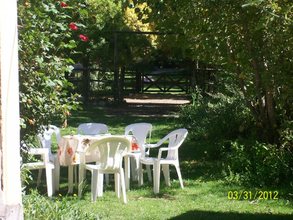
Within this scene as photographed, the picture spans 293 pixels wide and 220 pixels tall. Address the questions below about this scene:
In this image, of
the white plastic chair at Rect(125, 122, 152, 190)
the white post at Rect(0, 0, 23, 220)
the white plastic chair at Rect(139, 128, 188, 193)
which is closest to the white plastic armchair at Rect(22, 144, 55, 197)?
the white plastic chair at Rect(125, 122, 152, 190)

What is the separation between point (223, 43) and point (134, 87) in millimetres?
15209

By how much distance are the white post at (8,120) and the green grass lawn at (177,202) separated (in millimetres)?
933

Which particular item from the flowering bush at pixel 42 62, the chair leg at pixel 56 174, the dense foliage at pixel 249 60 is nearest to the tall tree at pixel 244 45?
the dense foliage at pixel 249 60

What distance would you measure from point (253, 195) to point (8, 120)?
15.1 ft

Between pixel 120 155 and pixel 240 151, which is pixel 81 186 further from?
pixel 240 151

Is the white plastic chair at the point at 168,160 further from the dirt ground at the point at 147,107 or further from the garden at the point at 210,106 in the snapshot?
the dirt ground at the point at 147,107

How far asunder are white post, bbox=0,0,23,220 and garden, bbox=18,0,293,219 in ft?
3.15

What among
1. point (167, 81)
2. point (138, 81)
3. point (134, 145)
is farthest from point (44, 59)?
point (167, 81)

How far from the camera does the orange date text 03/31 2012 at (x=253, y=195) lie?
837cm

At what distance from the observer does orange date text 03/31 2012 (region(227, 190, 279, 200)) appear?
329 inches

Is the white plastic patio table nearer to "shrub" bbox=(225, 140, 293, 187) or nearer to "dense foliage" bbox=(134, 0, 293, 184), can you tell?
"shrub" bbox=(225, 140, 293, 187)

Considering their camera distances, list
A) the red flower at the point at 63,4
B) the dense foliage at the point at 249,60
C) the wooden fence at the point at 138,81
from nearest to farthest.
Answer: the red flower at the point at 63,4, the dense foliage at the point at 249,60, the wooden fence at the point at 138,81

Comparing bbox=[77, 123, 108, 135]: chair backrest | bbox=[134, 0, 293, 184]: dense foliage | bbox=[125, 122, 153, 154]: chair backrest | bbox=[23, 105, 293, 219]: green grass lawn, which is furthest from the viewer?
bbox=[77, 123, 108, 135]: chair backrest

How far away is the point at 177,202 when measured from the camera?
8164mm
